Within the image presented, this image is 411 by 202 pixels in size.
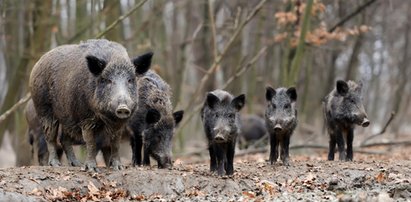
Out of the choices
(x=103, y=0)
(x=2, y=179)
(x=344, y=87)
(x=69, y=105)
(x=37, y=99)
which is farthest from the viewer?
(x=103, y=0)

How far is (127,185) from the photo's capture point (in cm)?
1017

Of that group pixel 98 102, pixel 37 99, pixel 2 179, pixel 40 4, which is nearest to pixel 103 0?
pixel 40 4

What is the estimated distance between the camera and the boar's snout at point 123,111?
31.9 ft

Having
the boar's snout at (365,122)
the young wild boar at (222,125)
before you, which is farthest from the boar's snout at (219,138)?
the boar's snout at (365,122)

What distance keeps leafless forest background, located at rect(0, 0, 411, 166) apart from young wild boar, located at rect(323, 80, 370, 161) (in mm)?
1439

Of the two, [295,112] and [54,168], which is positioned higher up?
[295,112]

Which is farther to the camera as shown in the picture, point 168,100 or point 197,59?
point 197,59

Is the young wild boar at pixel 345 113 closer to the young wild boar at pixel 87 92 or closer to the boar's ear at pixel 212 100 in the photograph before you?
the boar's ear at pixel 212 100

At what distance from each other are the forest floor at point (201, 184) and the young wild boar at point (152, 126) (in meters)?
0.63

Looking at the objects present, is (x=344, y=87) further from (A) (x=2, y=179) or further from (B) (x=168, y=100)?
(A) (x=2, y=179)

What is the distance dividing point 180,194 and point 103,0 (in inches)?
324

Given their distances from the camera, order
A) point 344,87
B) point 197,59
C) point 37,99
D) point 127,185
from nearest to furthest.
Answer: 1. point 127,185
2. point 37,99
3. point 344,87
4. point 197,59

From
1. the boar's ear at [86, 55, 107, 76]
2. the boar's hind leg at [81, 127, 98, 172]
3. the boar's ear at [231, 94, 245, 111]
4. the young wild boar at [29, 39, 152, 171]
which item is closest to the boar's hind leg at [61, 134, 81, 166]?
the young wild boar at [29, 39, 152, 171]

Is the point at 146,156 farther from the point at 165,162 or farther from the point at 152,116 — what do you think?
the point at 152,116
